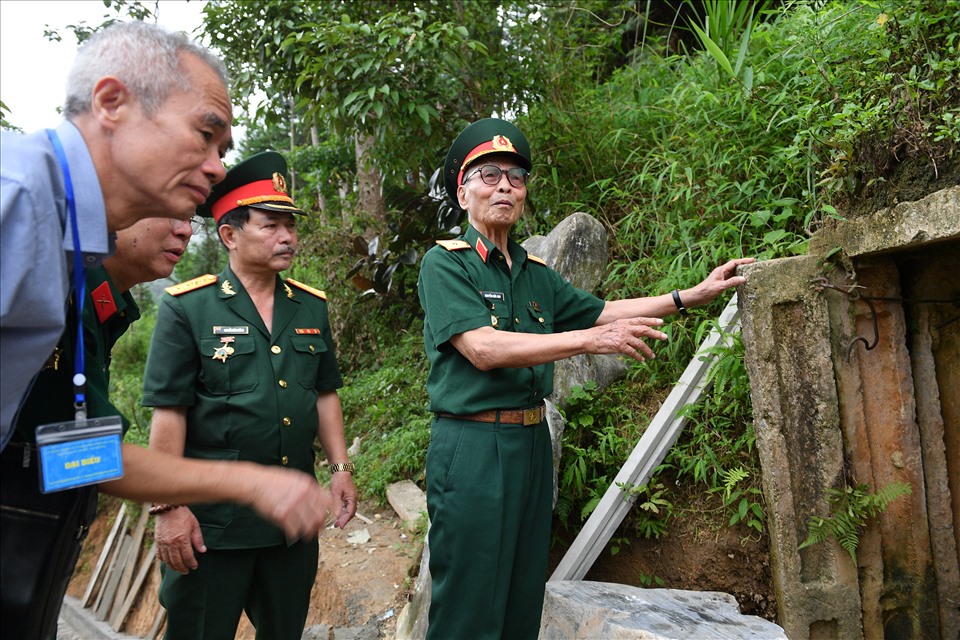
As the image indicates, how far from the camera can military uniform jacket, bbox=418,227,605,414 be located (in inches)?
90.0

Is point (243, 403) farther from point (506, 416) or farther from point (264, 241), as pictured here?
point (506, 416)

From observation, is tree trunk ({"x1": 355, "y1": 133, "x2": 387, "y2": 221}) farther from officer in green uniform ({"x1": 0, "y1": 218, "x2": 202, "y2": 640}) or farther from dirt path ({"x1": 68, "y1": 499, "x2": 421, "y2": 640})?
officer in green uniform ({"x1": 0, "y1": 218, "x2": 202, "y2": 640})

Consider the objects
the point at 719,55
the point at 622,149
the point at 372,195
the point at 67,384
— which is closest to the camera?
the point at 67,384

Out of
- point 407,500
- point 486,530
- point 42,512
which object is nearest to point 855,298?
point 486,530

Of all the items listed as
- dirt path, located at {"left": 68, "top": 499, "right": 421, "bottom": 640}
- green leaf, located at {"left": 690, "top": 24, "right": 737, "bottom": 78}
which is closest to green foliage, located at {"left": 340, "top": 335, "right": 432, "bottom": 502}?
dirt path, located at {"left": 68, "top": 499, "right": 421, "bottom": 640}

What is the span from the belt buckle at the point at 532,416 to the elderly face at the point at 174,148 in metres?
1.33

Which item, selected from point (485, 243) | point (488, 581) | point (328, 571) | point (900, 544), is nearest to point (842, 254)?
point (900, 544)

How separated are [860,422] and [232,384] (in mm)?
2266

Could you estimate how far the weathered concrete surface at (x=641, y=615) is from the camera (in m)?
2.28

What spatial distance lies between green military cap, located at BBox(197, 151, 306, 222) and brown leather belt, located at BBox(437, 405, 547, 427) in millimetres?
1006

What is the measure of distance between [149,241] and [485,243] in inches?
44.1

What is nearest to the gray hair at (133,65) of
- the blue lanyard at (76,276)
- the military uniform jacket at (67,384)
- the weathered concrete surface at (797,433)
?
the blue lanyard at (76,276)

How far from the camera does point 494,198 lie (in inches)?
98.4

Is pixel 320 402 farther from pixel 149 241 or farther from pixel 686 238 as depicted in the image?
pixel 686 238
